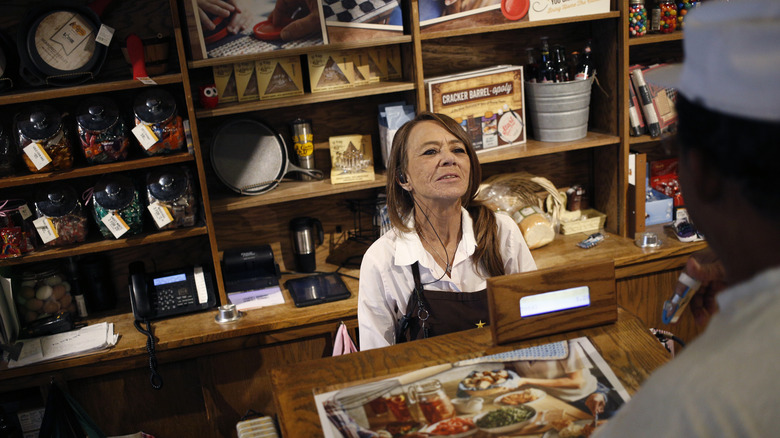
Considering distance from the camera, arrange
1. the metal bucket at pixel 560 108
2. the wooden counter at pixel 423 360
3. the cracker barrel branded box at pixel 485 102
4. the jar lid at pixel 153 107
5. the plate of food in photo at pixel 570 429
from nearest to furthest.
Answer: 1. the plate of food in photo at pixel 570 429
2. the wooden counter at pixel 423 360
3. the jar lid at pixel 153 107
4. the cracker barrel branded box at pixel 485 102
5. the metal bucket at pixel 560 108

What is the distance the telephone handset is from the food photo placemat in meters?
1.84

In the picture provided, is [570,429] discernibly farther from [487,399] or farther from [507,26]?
[507,26]

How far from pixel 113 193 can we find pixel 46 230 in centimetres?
29

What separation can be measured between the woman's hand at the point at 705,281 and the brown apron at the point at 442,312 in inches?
40.5

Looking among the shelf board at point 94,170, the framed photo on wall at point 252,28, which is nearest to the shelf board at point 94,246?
the shelf board at point 94,170

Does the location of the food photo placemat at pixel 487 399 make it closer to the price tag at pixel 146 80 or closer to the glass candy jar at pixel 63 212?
the price tag at pixel 146 80

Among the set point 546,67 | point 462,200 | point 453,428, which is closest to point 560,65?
→ point 546,67

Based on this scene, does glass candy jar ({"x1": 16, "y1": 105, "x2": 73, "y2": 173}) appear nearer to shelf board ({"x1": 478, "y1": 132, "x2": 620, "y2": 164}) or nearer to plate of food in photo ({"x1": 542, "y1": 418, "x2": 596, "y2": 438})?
shelf board ({"x1": 478, "y1": 132, "x2": 620, "y2": 164})

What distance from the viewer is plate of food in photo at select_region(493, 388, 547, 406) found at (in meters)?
1.17

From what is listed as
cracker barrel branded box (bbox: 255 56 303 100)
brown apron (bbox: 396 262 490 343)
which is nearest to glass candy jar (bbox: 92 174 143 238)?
cracker barrel branded box (bbox: 255 56 303 100)

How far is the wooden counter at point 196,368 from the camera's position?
275cm

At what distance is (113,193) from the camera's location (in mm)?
2775

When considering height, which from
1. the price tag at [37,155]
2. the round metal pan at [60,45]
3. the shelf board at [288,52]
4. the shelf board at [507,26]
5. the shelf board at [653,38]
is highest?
the round metal pan at [60,45]

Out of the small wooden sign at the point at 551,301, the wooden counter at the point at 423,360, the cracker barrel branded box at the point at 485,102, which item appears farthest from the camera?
the cracker barrel branded box at the point at 485,102
